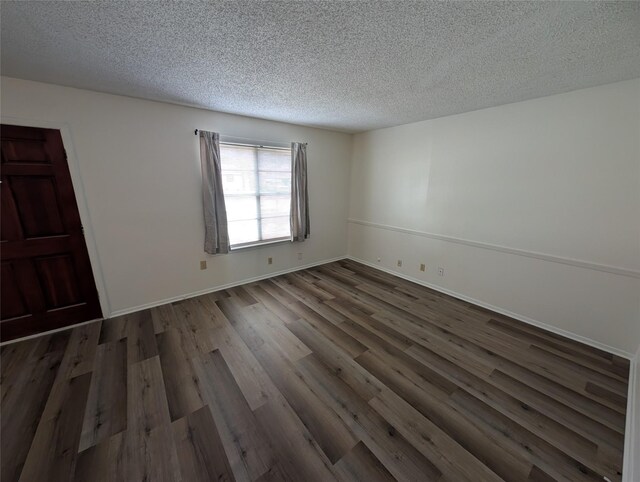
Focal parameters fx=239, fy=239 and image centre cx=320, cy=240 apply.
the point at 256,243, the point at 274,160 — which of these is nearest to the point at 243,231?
the point at 256,243

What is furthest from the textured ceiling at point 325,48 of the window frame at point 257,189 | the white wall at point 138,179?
the window frame at point 257,189

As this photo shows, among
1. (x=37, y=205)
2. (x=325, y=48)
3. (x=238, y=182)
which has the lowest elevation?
(x=37, y=205)

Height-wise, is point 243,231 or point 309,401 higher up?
point 243,231

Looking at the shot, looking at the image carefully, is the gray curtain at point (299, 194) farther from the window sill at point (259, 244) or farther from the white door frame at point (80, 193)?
the white door frame at point (80, 193)

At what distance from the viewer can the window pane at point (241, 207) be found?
332cm

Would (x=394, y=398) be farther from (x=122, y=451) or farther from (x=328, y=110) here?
(x=328, y=110)

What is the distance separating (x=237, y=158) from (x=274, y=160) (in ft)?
1.86

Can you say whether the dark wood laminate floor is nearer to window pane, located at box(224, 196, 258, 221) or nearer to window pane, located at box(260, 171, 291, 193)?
window pane, located at box(224, 196, 258, 221)

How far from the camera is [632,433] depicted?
1.45m

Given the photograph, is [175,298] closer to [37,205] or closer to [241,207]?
[241,207]

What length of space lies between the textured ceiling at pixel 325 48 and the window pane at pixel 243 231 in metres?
1.59

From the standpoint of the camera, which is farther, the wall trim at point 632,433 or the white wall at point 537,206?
the white wall at point 537,206

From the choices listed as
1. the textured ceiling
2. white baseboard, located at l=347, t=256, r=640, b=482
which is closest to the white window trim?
the textured ceiling

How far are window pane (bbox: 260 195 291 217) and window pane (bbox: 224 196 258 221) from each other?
0.43 feet
